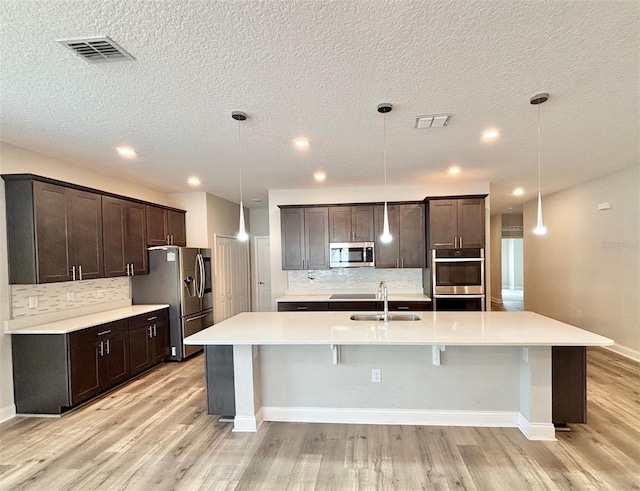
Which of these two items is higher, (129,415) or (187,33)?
(187,33)

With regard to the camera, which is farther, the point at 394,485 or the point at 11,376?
the point at 11,376

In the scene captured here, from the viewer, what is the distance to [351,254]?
5332mm

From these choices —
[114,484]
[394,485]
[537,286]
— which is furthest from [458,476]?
[537,286]

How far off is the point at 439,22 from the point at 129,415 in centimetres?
389

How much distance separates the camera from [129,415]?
3.23 meters

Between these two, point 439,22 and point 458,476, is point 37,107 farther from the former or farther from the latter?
point 458,476

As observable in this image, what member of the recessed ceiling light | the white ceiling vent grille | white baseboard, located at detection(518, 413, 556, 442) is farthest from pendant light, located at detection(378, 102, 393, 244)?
the recessed ceiling light

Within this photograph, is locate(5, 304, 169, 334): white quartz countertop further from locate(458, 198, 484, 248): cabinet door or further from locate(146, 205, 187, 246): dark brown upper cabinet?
locate(458, 198, 484, 248): cabinet door

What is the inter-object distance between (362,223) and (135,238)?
322cm

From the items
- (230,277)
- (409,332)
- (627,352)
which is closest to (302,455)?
(409,332)

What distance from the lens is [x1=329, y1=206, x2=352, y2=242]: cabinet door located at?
535 centimetres

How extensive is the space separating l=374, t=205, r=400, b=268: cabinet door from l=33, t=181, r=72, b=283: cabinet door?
3.89 m

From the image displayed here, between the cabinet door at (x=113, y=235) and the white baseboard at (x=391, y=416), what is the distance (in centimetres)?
260

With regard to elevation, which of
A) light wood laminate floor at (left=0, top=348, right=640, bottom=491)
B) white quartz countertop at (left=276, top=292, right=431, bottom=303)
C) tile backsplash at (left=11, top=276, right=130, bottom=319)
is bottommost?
light wood laminate floor at (left=0, top=348, right=640, bottom=491)
